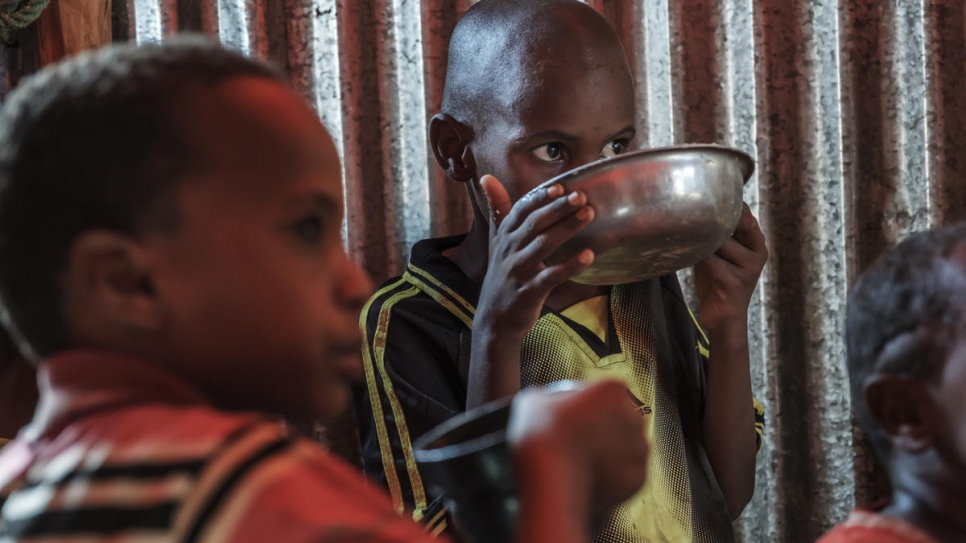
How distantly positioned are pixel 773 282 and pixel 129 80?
1709mm

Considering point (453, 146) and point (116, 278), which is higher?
point (453, 146)

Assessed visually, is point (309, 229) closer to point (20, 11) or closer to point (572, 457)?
point (572, 457)

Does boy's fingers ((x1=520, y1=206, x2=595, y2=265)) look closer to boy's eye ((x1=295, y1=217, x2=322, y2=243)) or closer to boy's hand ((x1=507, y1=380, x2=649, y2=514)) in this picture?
boy's hand ((x1=507, y1=380, x2=649, y2=514))

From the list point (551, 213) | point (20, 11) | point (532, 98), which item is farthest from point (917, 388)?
point (20, 11)

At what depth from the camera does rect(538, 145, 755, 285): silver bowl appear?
1369 mm

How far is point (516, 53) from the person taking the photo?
1670 mm

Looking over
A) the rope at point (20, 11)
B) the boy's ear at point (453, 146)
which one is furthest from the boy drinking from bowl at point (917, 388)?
the rope at point (20, 11)

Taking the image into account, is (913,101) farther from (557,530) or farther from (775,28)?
(557,530)

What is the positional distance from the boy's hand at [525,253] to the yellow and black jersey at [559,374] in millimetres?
160

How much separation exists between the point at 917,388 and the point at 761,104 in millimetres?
1124

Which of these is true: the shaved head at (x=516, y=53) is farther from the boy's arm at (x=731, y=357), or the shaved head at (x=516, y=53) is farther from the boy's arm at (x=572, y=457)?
the boy's arm at (x=572, y=457)

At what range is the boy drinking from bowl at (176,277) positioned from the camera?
2.39ft

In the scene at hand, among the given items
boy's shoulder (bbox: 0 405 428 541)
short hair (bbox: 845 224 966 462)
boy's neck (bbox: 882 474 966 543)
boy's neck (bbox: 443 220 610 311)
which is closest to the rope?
boy's neck (bbox: 443 220 610 311)

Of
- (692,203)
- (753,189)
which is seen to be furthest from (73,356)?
(753,189)
